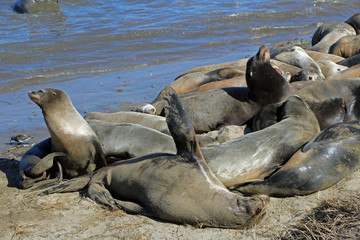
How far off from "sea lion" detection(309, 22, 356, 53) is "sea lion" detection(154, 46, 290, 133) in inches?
175

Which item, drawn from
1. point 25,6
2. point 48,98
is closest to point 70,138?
point 48,98

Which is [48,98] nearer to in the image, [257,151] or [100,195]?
[100,195]

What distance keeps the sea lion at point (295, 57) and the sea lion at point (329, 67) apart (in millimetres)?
165

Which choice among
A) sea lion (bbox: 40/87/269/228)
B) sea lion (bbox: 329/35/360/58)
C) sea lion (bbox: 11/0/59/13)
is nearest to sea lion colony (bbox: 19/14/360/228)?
sea lion (bbox: 40/87/269/228)

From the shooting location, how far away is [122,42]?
560 inches

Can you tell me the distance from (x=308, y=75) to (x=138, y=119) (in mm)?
2664

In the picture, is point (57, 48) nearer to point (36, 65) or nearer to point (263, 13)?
point (36, 65)

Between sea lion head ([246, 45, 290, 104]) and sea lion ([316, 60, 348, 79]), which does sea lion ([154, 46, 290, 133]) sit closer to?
sea lion head ([246, 45, 290, 104])

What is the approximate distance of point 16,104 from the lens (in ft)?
28.4

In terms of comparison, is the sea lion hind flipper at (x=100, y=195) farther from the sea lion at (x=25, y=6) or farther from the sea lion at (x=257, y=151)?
the sea lion at (x=25, y=6)

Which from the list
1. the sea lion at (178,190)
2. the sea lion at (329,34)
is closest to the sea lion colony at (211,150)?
the sea lion at (178,190)

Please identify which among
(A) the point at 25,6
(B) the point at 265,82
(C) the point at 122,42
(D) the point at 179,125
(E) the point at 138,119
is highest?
(D) the point at 179,125

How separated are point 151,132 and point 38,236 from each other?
2.04m

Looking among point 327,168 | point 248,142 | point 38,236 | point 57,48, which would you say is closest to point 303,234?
point 327,168
